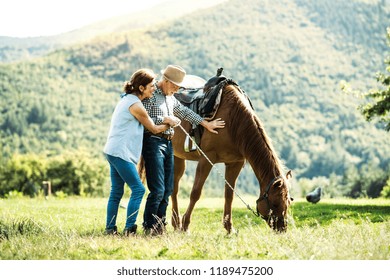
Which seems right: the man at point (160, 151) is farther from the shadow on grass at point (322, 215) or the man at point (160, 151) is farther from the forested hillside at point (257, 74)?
the forested hillside at point (257, 74)

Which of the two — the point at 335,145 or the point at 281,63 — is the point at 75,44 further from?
the point at 335,145

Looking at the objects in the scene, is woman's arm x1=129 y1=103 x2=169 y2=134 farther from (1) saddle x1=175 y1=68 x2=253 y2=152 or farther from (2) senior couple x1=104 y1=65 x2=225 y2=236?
(1) saddle x1=175 y1=68 x2=253 y2=152

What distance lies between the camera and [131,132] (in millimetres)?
6473

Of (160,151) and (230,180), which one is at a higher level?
(160,151)

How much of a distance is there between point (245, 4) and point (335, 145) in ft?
302

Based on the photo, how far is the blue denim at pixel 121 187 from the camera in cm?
649

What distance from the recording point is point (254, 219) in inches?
414

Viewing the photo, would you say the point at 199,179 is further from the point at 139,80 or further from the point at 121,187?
the point at 139,80

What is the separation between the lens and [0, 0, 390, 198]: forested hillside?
4213 inches

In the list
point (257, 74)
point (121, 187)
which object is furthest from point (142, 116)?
point (257, 74)

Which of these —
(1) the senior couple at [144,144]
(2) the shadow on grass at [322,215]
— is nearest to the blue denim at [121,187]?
(1) the senior couple at [144,144]

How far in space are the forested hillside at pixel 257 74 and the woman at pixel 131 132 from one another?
66466 mm

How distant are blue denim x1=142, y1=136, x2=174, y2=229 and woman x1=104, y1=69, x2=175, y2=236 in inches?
8.5

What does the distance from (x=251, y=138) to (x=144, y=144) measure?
4.78 ft
